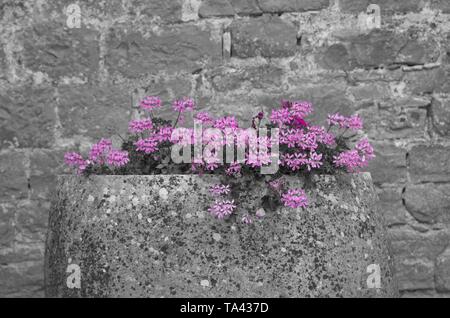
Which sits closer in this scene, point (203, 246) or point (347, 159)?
point (203, 246)

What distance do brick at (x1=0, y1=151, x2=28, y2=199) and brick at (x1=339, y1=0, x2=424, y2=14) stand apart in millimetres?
1856

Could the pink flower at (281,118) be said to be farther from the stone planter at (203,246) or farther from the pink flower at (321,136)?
the stone planter at (203,246)

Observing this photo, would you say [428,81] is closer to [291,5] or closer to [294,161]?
[291,5]

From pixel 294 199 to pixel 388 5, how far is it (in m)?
1.78

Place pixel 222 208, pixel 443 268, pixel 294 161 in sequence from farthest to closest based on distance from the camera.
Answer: pixel 443 268
pixel 294 161
pixel 222 208

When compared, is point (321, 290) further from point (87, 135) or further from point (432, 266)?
point (87, 135)

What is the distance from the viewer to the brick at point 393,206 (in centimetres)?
324

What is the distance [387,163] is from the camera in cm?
324

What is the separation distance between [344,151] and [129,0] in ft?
5.46

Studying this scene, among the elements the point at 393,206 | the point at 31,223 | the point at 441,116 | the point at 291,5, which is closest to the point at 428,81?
the point at 441,116

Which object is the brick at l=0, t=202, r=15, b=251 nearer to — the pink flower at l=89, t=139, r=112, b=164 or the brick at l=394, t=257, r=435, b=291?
the pink flower at l=89, t=139, r=112, b=164

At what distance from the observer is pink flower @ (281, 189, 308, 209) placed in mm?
1844

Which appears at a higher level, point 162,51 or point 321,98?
point 162,51
